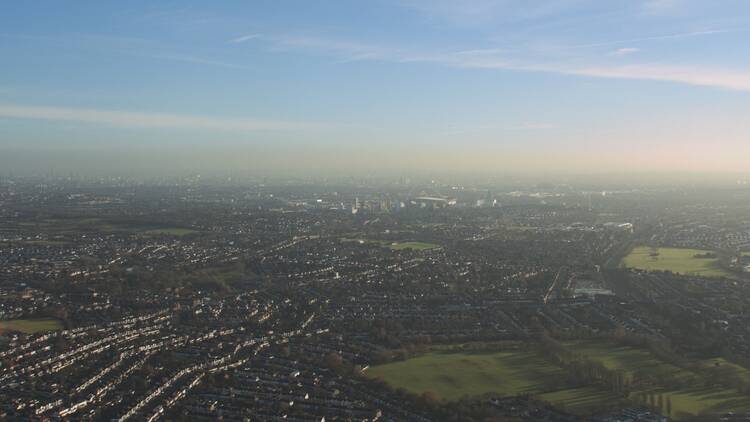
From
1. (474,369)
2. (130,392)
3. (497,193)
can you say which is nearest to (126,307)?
(130,392)

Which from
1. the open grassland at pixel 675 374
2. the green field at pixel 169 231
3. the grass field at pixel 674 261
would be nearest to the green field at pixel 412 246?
the grass field at pixel 674 261

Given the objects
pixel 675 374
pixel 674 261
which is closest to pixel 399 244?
pixel 674 261

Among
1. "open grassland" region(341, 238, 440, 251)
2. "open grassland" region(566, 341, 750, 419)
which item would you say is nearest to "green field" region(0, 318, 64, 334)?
"open grassland" region(566, 341, 750, 419)

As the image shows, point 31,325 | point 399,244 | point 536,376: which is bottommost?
point 31,325

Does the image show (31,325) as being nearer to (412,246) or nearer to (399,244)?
(412,246)

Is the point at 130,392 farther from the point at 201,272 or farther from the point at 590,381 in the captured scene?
the point at 201,272

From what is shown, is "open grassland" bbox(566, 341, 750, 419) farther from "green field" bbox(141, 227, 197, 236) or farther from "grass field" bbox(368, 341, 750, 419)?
"green field" bbox(141, 227, 197, 236)
